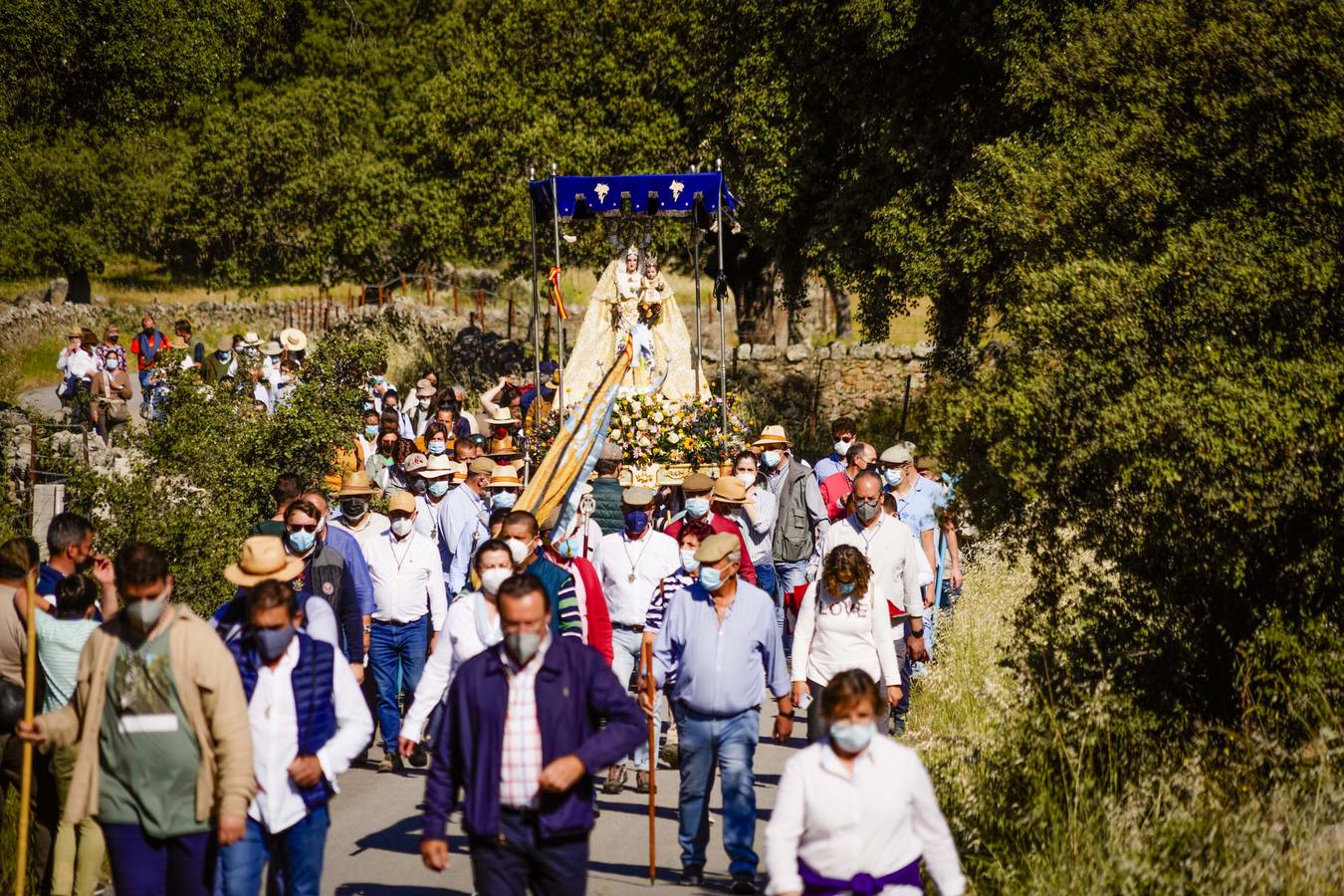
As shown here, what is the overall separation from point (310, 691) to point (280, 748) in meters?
0.28

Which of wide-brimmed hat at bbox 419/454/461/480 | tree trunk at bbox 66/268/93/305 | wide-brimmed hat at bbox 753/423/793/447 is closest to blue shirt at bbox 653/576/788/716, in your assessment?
wide-brimmed hat at bbox 419/454/461/480

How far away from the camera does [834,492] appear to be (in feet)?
48.4

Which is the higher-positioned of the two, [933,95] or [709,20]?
[709,20]

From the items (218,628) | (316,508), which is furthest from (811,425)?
(218,628)

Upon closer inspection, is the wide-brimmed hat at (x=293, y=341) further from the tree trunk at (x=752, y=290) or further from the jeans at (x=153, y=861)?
the jeans at (x=153, y=861)

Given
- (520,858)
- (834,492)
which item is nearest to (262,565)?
(520,858)

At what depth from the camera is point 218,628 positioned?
7.83 metres

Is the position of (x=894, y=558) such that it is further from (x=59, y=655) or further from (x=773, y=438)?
(x=59, y=655)

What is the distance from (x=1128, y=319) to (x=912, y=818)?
464cm

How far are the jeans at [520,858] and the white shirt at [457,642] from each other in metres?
2.10

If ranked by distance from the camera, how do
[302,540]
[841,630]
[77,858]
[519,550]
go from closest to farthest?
[77,858], [841,630], [519,550], [302,540]

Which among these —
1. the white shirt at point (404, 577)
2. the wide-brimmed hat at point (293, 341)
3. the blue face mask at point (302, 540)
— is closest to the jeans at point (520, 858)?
the blue face mask at point (302, 540)

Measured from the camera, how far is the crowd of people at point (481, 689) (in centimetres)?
619

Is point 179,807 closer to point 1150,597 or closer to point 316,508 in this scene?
point 316,508
